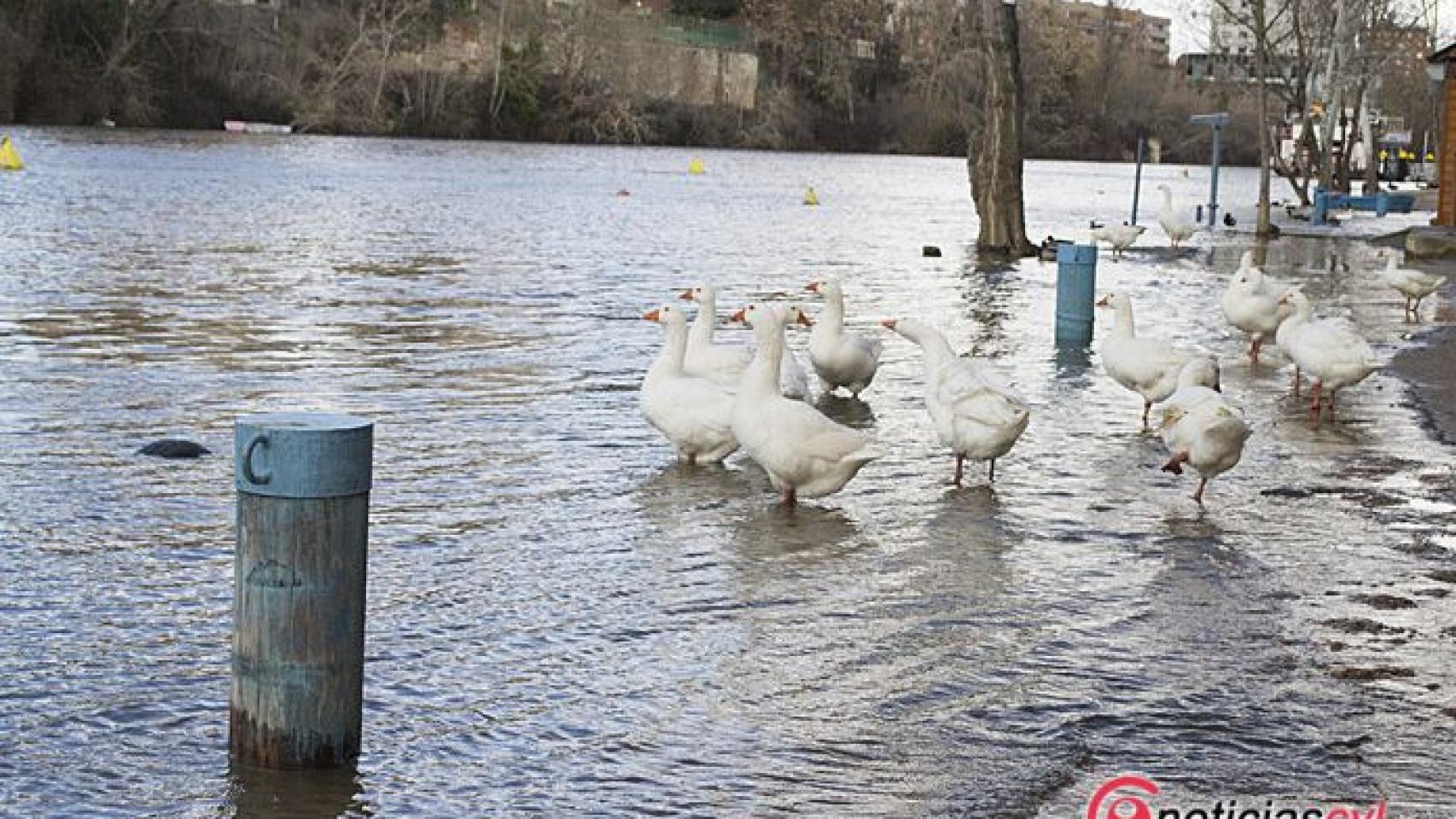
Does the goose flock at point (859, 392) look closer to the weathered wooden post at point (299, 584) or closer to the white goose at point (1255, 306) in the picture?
the white goose at point (1255, 306)

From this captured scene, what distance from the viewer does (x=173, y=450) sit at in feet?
35.8

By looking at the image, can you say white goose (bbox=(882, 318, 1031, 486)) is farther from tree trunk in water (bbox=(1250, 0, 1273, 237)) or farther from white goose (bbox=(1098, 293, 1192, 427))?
tree trunk in water (bbox=(1250, 0, 1273, 237))

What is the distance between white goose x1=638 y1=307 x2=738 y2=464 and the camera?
10.6 metres

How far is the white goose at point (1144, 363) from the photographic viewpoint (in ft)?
40.8

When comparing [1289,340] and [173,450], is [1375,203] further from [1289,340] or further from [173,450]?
[173,450]

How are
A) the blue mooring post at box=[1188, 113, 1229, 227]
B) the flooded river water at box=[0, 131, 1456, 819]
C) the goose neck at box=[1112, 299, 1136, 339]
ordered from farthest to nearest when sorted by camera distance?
the blue mooring post at box=[1188, 113, 1229, 227] < the goose neck at box=[1112, 299, 1136, 339] < the flooded river water at box=[0, 131, 1456, 819]

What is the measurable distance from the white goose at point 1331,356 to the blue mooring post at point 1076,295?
391 centimetres

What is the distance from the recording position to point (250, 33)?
3824 inches

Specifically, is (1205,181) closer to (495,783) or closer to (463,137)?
(463,137)

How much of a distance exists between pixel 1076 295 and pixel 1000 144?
40.9 feet

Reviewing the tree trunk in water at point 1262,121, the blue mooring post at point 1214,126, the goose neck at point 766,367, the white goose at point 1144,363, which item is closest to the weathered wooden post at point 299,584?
the goose neck at point 766,367

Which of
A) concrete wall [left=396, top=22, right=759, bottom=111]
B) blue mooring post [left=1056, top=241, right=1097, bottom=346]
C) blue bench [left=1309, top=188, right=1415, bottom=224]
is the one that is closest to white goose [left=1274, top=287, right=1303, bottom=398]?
blue mooring post [left=1056, top=241, right=1097, bottom=346]

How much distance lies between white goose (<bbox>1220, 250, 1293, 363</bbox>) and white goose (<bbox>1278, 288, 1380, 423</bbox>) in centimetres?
270

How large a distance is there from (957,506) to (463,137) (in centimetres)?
9614
